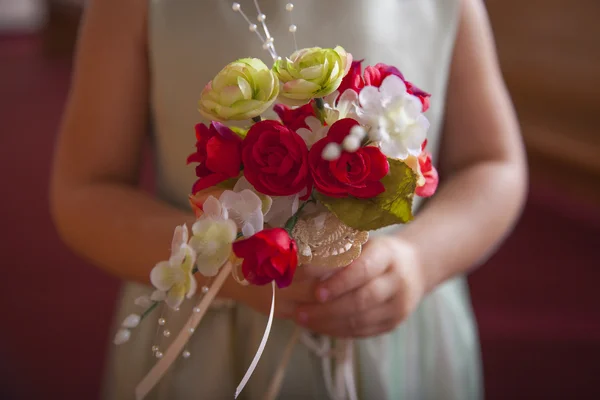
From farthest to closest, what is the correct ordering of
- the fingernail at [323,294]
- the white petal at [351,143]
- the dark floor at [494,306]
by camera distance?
the dark floor at [494,306] < the fingernail at [323,294] < the white petal at [351,143]

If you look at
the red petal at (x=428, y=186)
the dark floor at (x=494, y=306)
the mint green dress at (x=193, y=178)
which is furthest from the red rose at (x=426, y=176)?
the dark floor at (x=494, y=306)

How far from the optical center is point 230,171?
37 centimetres

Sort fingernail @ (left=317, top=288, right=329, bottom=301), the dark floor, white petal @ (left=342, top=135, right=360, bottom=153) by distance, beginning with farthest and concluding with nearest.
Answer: the dark floor
fingernail @ (left=317, top=288, right=329, bottom=301)
white petal @ (left=342, top=135, right=360, bottom=153)

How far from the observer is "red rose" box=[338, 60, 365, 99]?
0.39m

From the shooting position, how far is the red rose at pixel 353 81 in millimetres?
386

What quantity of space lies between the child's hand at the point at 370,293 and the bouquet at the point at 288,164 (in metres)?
0.13

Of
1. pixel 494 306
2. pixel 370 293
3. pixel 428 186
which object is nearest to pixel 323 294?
pixel 370 293

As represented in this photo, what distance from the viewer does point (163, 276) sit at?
353mm

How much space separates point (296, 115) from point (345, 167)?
2.9 inches

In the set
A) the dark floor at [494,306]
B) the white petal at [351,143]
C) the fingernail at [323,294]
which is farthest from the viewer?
the dark floor at [494,306]

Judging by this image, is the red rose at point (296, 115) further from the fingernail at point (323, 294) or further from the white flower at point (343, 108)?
the fingernail at point (323, 294)

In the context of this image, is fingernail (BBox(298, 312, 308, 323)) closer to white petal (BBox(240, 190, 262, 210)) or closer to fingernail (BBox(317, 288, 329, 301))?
fingernail (BBox(317, 288, 329, 301))

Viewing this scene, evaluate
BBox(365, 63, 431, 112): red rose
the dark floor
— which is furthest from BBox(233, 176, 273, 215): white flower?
the dark floor

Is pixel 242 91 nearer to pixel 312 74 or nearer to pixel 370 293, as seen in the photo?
pixel 312 74
